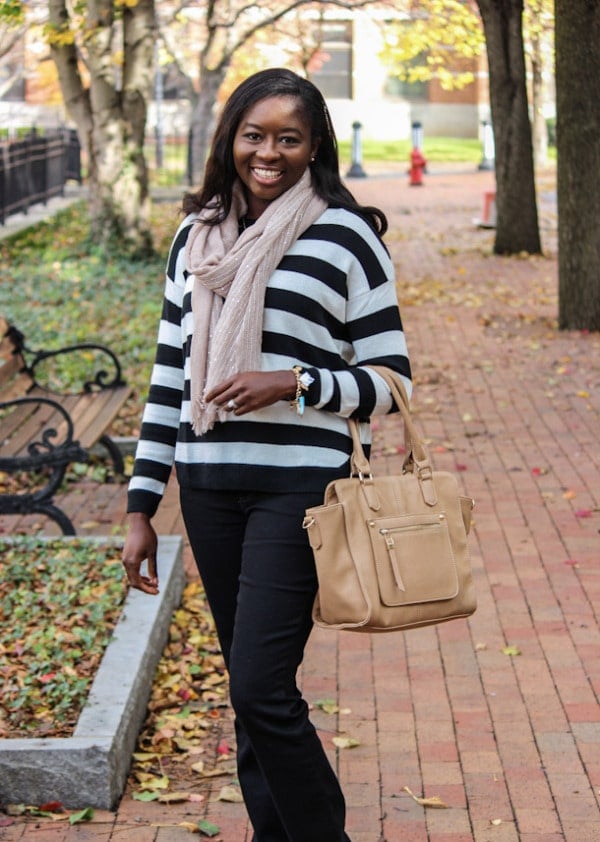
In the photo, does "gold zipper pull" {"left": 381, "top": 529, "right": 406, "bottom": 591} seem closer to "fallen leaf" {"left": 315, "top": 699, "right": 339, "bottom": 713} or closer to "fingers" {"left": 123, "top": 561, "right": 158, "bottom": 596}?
"fingers" {"left": 123, "top": 561, "right": 158, "bottom": 596}

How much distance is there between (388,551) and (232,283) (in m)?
0.67

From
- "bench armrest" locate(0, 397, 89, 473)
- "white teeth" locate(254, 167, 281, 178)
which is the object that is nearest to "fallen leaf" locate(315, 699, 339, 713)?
"bench armrest" locate(0, 397, 89, 473)

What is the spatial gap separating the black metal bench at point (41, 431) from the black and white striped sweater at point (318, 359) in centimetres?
345

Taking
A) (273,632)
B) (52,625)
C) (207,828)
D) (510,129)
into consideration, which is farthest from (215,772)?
(510,129)

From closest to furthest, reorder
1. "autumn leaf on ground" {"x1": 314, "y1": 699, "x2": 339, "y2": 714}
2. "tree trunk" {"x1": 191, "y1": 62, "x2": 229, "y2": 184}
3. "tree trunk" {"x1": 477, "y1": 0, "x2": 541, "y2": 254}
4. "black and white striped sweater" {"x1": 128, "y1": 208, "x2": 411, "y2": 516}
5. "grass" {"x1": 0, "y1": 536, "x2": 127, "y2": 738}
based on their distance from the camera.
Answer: "black and white striped sweater" {"x1": 128, "y1": 208, "x2": 411, "y2": 516} < "grass" {"x1": 0, "y1": 536, "x2": 127, "y2": 738} < "autumn leaf on ground" {"x1": 314, "y1": 699, "x2": 339, "y2": 714} < "tree trunk" {"x1": 477, "y1": 0, "x2": 541, "y2": 254} < "tree trunk" {"x1": 191, "y1": 62, "x2": 229, "y2": 184}

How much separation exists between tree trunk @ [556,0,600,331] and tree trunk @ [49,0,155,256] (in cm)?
628

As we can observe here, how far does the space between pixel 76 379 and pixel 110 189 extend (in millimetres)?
7615

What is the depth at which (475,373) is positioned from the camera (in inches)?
427

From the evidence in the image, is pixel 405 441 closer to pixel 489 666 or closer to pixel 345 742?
pixel 345 742

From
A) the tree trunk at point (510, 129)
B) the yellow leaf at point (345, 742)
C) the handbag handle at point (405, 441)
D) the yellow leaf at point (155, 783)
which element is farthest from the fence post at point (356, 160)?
the handbag handle at point (405, 441)

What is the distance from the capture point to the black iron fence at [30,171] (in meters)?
21.9

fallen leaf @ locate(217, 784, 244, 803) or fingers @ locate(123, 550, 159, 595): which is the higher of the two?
fingers @ locate(123, 550, 159, 595)

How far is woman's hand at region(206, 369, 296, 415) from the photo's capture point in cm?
289

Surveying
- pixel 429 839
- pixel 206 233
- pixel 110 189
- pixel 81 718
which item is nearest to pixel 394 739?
pixel 429 839
